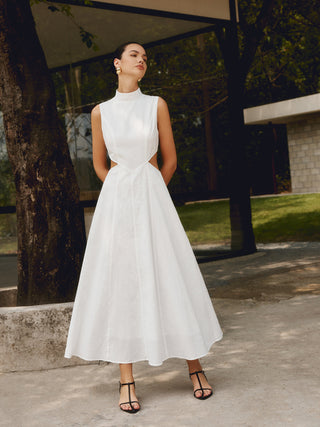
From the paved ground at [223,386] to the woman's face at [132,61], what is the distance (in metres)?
1.91

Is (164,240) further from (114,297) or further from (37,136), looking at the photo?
(37,136)

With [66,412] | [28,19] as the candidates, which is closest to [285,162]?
[28,19]

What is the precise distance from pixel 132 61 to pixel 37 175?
1.56 m

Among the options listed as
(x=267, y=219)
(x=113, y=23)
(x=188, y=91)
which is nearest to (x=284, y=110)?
(x=267, y=219)

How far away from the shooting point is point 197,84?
9.37m

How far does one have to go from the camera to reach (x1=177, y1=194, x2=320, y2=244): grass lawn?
952 cm

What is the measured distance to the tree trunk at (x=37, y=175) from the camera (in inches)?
194

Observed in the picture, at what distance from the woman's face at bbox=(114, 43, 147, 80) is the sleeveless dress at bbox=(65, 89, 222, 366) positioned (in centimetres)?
13

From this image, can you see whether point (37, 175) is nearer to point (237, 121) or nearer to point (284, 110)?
point (237, 121)

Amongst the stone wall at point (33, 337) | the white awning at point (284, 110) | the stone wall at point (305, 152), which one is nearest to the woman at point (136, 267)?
the stone wall at point (33, 337)

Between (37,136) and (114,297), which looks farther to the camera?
(37,136)

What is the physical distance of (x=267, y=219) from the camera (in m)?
16.0

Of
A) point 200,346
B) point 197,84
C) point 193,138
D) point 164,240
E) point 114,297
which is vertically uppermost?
point 197,84

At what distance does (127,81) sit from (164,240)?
96 cm
